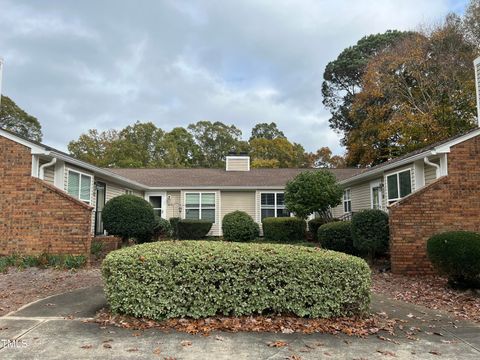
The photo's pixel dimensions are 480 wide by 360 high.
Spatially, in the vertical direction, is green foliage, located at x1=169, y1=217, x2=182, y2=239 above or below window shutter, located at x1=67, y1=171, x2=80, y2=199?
below

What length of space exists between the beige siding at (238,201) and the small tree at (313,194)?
392 centimetres

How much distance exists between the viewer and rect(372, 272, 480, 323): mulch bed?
19.8 feet

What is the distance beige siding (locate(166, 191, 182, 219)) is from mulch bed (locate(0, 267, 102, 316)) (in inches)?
381

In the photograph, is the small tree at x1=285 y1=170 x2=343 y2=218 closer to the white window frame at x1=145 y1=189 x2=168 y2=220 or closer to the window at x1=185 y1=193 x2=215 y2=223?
the window at x1=185 y1=193 x2=215 y2=223

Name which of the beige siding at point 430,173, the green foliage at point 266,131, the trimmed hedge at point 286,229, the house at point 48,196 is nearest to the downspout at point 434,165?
the beige siding at point 430,173

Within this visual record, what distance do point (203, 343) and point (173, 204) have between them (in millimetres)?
Answer: 14896

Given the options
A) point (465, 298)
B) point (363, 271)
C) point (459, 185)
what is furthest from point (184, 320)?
point (459, 185)

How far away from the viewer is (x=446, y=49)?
2034 centimetres

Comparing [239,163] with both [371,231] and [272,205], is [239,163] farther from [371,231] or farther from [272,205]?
[371,231]

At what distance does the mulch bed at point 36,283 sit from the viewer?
616cm

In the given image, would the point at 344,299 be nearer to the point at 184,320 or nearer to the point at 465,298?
the point at 184,320

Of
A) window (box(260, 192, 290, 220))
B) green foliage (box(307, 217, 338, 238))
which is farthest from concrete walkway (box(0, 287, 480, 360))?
window (box(260, 192, 290, 220))

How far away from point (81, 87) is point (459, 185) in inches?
689

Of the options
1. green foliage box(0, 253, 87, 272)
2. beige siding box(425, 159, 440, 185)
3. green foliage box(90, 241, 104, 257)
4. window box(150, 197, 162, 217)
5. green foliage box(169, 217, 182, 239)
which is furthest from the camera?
window box(150, 197, 162, 217)
